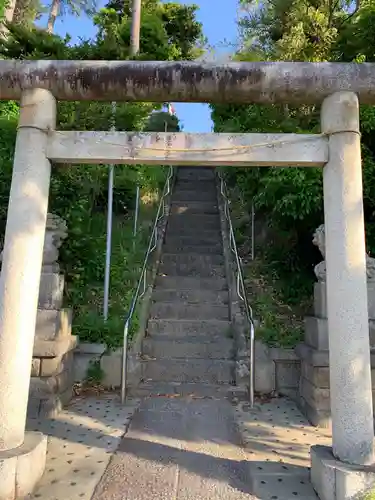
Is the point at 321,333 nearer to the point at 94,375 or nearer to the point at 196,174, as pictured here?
the point at 94,375

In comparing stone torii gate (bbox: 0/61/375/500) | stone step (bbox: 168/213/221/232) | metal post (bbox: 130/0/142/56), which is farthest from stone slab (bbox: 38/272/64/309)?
metal post (bbox: 130/0/142/56)

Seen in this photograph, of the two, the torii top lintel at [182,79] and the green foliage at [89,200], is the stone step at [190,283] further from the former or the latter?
the torii top lintel at [182,79]

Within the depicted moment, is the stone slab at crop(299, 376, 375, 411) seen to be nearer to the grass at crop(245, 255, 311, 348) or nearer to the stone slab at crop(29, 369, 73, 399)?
the grass at crop(245, 255, 311, 348)

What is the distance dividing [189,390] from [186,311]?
176 cm

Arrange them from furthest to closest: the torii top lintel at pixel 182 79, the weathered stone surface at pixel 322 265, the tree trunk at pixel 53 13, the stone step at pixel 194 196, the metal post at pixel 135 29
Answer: the tree trunk at pixel 53 13 → the stone step at pixel 194 196 → the metal post at pixel 135 29 → the weathered stone surface at pixel 322 265 → the torii top lintel at pixel 182 79

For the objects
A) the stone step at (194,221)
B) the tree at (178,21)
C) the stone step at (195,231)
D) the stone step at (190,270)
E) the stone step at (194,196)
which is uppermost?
the tree at (178,21)

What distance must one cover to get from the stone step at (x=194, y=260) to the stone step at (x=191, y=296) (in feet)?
3.56

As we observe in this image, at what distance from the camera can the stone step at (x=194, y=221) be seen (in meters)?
10.4

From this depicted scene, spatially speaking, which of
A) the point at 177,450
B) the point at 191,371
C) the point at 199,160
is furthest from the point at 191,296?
the point at 199,160

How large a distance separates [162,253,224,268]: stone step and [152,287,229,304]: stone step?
1.09 metres

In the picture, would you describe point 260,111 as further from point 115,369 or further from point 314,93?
point 115,369

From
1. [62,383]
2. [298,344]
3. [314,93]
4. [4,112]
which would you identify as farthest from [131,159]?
[4,112]

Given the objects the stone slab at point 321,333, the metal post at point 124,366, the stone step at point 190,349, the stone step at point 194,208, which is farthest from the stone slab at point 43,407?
the stone step at point 194,208

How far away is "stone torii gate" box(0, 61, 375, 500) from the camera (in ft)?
10.2
